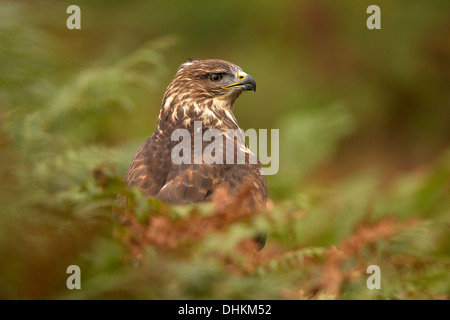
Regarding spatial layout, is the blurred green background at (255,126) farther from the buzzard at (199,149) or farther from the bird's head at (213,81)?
the bird's head at (213,81)

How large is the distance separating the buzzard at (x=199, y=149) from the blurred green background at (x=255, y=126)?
0.25 m

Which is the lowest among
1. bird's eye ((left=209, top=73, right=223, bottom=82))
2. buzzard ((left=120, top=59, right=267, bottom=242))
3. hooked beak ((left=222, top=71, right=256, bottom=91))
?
buzzard ((left=120, top=59, right=267, bottom=242))

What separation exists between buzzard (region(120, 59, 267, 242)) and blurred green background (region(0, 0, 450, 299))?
Answer: 0.25m

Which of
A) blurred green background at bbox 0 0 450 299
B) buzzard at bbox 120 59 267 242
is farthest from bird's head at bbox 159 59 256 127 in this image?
blurred green background at bbox 0 0 450 299

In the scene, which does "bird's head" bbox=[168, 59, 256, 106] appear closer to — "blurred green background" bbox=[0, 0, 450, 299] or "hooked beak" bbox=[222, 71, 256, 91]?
"hooked beak" bbox=[222, 71, 256, 91]

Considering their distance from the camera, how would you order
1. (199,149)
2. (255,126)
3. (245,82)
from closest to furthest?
(199,149) → (245,82) → (255,126)

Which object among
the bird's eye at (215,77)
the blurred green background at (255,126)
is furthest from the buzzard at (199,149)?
the blurred green background at (255,126)

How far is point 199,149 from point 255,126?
566 cm

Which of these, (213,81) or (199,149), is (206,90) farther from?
(199,149)

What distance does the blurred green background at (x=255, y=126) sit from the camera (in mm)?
2104

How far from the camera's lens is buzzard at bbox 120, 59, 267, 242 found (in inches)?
138

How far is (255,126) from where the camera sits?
937 cm

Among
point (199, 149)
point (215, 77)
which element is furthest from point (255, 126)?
point (199, 149)

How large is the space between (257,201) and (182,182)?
1.50ft
